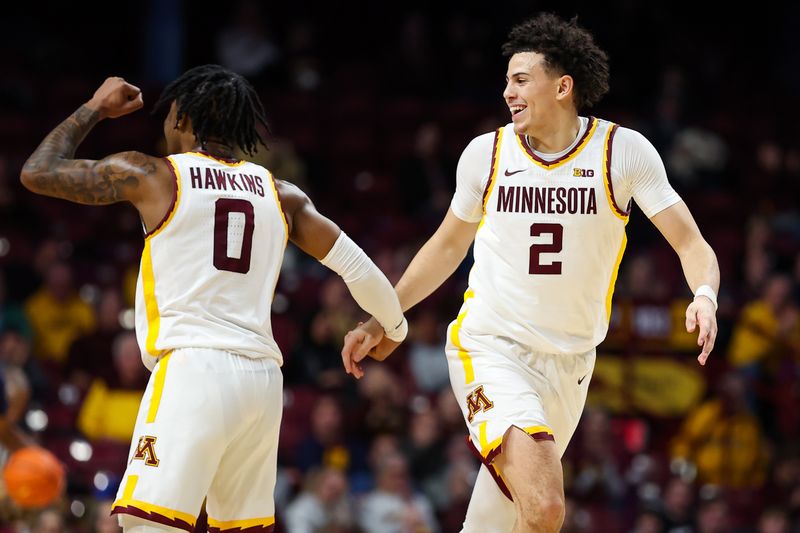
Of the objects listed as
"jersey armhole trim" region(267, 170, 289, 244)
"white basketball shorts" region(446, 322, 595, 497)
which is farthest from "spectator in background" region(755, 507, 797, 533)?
"jersey armhole trim" region(267, 170, 289, 244)

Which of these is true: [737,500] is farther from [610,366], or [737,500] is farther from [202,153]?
[202,153]

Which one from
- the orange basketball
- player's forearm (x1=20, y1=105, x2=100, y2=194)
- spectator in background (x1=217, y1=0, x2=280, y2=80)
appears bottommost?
the orange basketball

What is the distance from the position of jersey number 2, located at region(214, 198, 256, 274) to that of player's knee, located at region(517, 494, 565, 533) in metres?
1.59

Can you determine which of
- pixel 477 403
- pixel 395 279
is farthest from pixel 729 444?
pixel 477 403

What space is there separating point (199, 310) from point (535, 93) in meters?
1.91

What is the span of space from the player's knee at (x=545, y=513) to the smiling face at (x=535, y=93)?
1.74 metres

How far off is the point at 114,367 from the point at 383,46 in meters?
8.52

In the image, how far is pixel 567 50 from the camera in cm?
622

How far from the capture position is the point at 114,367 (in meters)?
11.2

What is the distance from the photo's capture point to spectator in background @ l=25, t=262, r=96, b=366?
1209cm

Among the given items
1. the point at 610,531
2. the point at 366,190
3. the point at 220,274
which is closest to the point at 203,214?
the point at 220,274

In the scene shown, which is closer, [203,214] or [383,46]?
[203,214]

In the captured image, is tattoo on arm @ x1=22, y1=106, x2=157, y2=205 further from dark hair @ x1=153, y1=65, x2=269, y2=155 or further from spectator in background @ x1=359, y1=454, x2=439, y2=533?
spectator in background @ x1=359, y1=454, x2=439, y2=533

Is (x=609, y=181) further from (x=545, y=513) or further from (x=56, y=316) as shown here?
(x=56, y=316)
